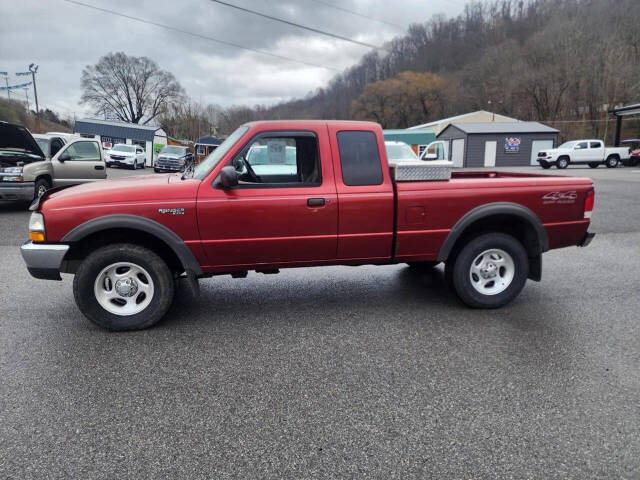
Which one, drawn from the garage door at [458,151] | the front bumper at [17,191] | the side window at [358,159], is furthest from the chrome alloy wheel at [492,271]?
the garage door at [458,151]

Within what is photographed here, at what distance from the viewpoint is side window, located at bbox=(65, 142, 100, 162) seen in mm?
11734

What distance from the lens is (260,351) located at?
11.6 feet

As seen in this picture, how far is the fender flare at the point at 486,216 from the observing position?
425 centimetres

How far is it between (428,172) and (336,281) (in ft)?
6.32

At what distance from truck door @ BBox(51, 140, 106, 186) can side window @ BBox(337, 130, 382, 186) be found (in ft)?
32.4

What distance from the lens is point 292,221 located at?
4.00m

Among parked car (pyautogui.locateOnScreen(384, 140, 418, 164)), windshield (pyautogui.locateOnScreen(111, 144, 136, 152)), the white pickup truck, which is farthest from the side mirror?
the white pickup truck

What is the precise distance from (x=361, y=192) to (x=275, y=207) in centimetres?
84

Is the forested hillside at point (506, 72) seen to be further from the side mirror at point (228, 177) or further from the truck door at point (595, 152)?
the side mirror at point (228, 177)

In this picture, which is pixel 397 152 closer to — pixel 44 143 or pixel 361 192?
pixel 361 192

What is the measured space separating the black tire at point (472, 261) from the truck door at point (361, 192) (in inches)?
32.0

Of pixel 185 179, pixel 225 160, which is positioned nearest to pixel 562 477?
pixel 225 160

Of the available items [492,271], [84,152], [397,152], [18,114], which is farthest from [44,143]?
[18,114]

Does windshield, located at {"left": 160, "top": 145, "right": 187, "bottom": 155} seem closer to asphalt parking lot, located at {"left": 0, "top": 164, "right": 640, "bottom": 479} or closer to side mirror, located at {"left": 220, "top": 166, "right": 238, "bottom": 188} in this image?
asphalt parking lot, located at {"left": 0, "top": 164, "right": 640, "bottom": 479}
